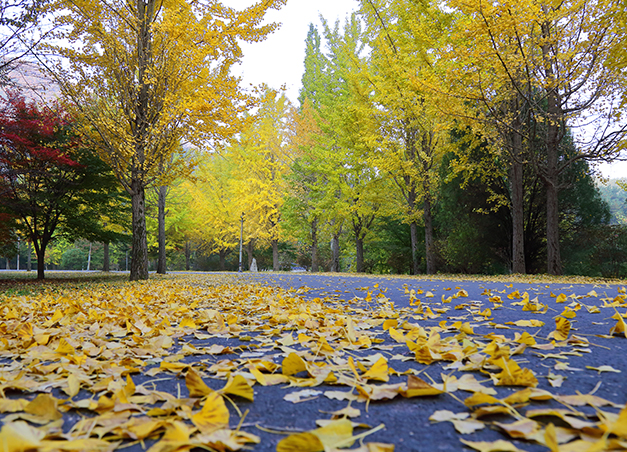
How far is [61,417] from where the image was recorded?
3.49ft

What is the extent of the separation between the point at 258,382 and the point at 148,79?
7774mm

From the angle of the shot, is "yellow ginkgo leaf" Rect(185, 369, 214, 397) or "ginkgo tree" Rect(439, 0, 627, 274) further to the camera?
"ginkgo tree" Rect(439, 0, 627, 274)

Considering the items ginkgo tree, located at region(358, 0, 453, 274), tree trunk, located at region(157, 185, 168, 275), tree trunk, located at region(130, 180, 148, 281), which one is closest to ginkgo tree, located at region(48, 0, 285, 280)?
tree trunk, located at region(130, 180, 148, 281)

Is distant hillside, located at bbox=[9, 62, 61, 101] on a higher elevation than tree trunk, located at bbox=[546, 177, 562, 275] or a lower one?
higher

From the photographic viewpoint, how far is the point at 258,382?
1406mm

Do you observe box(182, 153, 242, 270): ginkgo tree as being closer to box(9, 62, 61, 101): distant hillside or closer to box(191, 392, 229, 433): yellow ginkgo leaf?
box(9, 62, 61, 101): distant hillside

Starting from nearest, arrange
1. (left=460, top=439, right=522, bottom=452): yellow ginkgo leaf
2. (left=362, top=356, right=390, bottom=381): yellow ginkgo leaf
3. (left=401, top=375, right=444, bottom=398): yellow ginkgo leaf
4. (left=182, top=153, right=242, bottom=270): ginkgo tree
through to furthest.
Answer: (left=460, top=439, right=522, bottom=452): yellow ginkgo leaf < (left=401, top=375, right=444, bottom=398): yellow ginkgo leaf < (left=362, top=356, right=390, bottom=381): yellow ginkgo leaf < (left=182, top=153, right=242, bottom=270): ginkgo tree

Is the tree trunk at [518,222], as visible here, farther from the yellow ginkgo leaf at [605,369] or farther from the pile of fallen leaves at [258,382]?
the yellow ginkgo leaf at [605,369]

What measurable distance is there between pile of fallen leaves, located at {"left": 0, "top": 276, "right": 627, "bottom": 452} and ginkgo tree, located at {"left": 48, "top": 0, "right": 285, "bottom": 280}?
6.05 meters

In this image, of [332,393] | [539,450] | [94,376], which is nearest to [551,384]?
[539,450]

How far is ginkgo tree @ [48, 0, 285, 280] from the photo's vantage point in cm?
751

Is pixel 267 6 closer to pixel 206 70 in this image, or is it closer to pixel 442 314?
pixel 206 70

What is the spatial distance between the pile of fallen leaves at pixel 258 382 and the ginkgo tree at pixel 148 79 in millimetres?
6049

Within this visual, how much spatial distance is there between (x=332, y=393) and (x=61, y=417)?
33.7 inches
